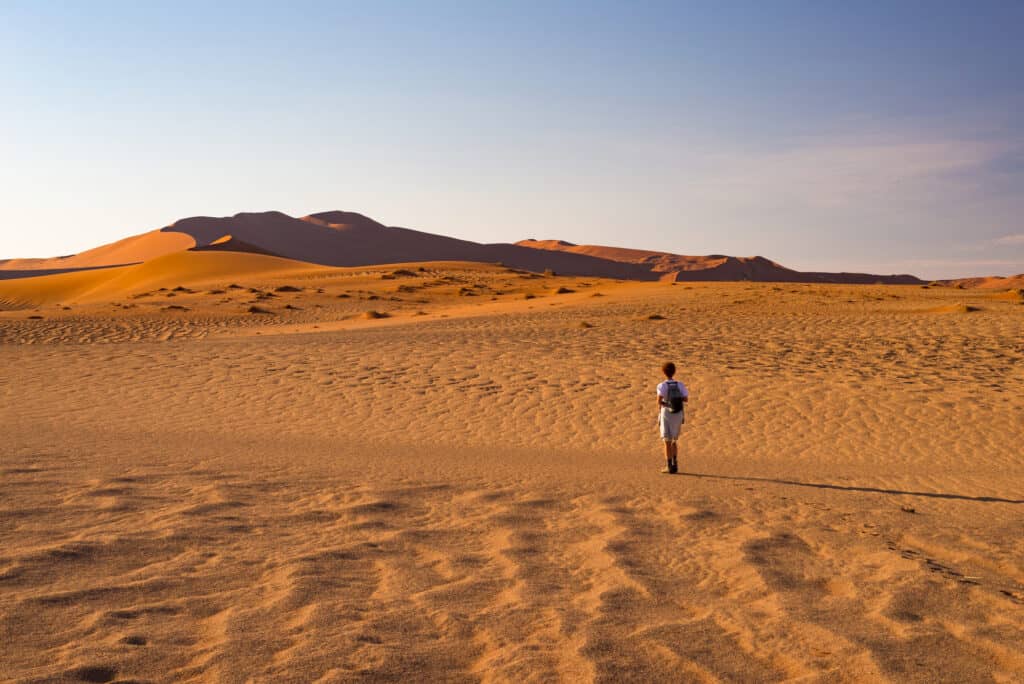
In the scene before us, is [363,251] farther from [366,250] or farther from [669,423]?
[669,423]

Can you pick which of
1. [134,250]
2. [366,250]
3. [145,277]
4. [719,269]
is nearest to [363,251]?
[366,250]

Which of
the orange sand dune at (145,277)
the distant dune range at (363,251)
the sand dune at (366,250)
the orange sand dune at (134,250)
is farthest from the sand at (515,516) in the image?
the orange sand dune at (134,250)

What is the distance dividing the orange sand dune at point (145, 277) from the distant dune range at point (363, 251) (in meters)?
31.6

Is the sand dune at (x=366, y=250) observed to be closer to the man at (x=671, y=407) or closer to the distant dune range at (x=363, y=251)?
the distant dune range at (x=363, y=251)

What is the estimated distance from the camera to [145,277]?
4888 cm

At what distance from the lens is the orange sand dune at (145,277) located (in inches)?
1825

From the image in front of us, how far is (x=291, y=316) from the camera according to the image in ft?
95.5

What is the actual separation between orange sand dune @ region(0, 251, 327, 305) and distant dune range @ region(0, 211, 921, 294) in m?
31.6

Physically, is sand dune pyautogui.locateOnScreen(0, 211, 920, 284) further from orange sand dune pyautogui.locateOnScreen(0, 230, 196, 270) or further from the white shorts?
the white shorts

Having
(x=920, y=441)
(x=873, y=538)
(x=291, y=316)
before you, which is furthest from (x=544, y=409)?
(x=291, y=316)

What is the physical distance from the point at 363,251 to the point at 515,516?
304 ft

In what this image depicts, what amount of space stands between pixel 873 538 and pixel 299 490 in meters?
5.03

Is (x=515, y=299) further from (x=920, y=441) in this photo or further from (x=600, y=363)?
(x=920, y=441)

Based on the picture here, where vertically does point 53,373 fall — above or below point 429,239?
below
